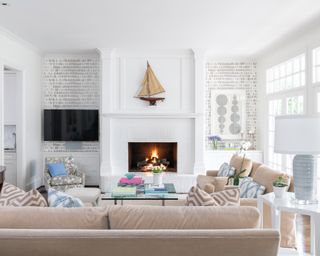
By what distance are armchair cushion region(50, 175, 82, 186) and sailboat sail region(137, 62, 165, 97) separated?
6.81ft

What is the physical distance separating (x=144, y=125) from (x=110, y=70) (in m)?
1.30

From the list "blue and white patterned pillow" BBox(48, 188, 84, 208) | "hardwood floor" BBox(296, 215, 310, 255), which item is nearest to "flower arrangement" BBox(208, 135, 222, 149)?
"hardwood floor" BBox(296, 215, 310, 255)

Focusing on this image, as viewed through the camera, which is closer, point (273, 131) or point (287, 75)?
point (287, 75)

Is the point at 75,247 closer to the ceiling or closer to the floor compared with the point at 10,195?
closer to the floor

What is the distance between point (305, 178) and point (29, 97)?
5456mm

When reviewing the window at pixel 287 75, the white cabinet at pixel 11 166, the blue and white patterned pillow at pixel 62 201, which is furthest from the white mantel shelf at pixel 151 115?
the blue and white patterned pillow at pixel 62 201

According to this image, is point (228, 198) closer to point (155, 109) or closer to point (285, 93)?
point (285, 93)

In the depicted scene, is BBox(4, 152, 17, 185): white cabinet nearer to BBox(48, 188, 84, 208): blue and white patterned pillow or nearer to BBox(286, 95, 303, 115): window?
BBox(48, 188, 84, 208): blue and white patterned pillow

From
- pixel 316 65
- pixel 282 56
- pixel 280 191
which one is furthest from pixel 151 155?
pixel 280 191

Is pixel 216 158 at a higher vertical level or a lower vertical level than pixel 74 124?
lower

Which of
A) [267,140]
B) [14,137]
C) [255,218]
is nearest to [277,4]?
[255,218]

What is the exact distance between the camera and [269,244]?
198 cm

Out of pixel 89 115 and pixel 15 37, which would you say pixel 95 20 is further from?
pixel 89 115

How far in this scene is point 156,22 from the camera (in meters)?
5.00
